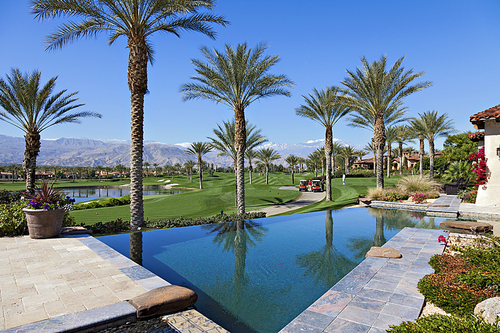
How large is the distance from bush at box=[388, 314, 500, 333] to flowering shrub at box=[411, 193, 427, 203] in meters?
15.0

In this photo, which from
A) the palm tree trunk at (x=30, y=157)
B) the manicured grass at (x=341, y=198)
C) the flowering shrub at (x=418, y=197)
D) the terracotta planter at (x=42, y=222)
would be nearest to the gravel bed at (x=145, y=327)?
the terracotta planter at (x=42, y=222)

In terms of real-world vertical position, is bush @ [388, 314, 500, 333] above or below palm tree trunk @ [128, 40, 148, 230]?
below

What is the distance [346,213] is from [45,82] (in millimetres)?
18956

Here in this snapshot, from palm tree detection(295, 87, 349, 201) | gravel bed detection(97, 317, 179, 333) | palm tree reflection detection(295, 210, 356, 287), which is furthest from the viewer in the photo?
palm tree detection(295, 87, 349, 201)

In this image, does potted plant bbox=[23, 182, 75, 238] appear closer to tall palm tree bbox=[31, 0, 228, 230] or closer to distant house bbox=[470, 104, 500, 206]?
tall palm tree bbox=[31, 0, 228, 230]

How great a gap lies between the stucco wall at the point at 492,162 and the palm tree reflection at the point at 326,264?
403 inches

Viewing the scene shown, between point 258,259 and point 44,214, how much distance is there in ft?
18.4

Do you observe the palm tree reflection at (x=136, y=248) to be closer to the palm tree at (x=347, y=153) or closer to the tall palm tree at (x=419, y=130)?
the tall palm tree at (x=419, y=130)

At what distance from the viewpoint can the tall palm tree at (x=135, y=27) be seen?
10508 mm

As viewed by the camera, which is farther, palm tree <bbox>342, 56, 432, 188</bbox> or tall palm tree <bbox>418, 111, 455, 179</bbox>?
tall palm tree <bbox>418, 111, 455, 179</bbox>

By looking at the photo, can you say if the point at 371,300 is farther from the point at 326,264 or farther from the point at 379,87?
the point at 379,87

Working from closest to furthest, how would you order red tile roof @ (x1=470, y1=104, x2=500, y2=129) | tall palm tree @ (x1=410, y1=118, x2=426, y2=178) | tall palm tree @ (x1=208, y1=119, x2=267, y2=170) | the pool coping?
1. the pool coping
2. red tile roof @ (x1=470, y1=104, x2=500, y2=129)
3. tall palm tree @ (x1=208, y1=119, x2=267, y2=170)
4. tall palm tree @ (x1=410, y1=118, x2=426, y2=178)

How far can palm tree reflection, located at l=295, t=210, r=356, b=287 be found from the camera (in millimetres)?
5465

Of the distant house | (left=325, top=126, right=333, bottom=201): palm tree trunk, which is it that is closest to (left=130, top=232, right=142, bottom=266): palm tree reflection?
the distant house
